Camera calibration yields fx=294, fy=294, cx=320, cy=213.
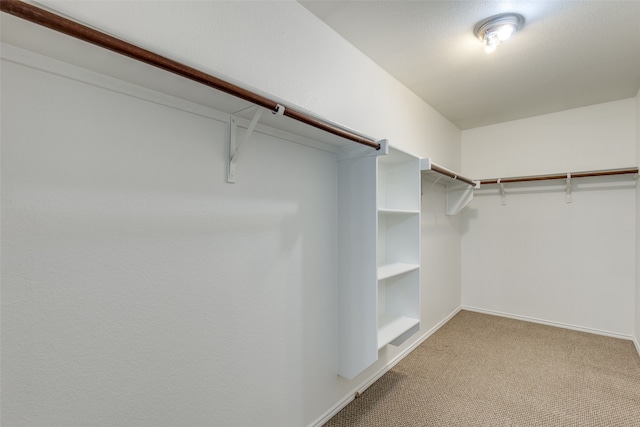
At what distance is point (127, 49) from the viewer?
765 millimetres

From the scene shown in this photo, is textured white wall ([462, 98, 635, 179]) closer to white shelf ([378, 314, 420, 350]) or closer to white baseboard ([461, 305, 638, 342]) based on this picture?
white baseboard ([461, 305, 638, 342])

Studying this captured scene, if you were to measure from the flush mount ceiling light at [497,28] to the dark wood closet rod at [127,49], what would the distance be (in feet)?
4.33

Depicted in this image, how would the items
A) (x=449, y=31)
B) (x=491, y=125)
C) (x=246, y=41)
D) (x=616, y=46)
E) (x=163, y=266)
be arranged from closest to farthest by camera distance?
(x=163, y=266)
(x=246, y=41)
(x=449, y=31)
(x=616, y=46)
(x=491, y=125)

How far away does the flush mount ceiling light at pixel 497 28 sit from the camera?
5.42 feet

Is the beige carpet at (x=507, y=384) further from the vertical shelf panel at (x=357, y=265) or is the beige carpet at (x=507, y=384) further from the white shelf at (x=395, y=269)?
the white shelf at (x=395, y=269)

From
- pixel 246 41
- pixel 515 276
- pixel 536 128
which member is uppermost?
pixel 536 128

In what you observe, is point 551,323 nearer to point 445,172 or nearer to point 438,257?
point 438,257

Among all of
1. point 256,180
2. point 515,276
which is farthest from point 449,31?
point 515,276

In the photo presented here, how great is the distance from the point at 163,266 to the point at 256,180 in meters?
0.55

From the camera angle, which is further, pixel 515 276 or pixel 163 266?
pixel 515 276

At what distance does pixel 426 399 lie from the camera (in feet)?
6.46

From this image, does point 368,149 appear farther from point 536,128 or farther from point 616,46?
point 536,128

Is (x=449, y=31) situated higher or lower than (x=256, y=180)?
higher

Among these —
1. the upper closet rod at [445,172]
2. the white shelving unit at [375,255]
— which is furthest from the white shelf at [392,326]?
the upper closet rod at [445,172]
